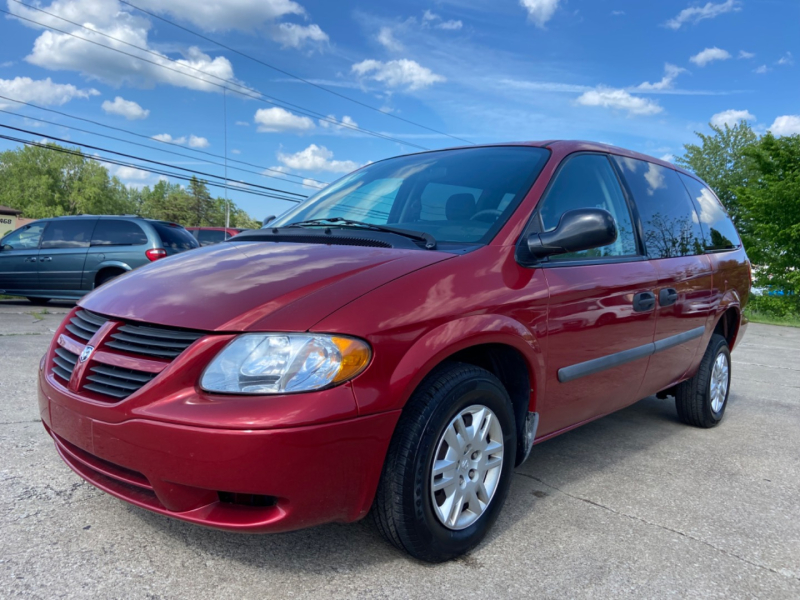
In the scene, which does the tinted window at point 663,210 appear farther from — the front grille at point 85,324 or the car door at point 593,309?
the front grille at point 85,324

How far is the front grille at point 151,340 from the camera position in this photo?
1919 millimetres

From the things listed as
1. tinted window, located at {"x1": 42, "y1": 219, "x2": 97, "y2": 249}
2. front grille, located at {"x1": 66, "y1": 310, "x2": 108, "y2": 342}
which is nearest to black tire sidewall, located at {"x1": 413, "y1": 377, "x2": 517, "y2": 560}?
front grille, located at {"x1": 66, "y1": 310, "x2": 108, "y2": 342}

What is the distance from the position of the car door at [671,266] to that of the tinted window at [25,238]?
1023 cm

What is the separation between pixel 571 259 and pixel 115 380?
192 centimetres

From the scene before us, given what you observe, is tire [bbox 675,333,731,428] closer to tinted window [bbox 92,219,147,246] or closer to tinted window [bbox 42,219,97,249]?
tinted window [bbox 92,219,147,246]

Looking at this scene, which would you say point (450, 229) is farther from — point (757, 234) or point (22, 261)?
point (757, 234)

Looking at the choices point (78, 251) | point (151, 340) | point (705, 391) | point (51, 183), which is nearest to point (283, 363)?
point (151, 340)

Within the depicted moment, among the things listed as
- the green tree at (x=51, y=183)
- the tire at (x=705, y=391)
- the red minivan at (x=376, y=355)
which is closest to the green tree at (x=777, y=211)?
the tire at (x=705, y=391)

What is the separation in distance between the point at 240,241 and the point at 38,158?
275 feet

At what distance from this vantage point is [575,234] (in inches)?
98.5

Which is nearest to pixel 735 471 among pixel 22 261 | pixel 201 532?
pixel 201 532

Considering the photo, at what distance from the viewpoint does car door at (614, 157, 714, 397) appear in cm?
342

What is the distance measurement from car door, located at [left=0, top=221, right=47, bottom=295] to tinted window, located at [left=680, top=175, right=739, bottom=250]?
1016 centimetres

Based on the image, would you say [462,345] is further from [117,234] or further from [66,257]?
[66,257]
